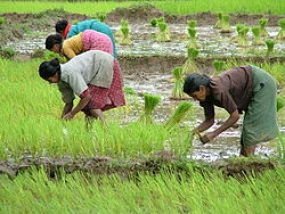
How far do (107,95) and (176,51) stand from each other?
18.3 feet

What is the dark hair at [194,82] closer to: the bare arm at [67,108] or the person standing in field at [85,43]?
the bare arm at [67,108]

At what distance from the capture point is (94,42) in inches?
238

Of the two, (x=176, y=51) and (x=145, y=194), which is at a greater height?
(x=145, y=194)

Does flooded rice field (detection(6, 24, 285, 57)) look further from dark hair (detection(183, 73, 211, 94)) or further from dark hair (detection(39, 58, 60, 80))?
dark hair (detection(183, 73, 211, 94))

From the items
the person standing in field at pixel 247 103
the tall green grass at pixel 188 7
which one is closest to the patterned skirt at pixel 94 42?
the person standing in field at pixel 247 103

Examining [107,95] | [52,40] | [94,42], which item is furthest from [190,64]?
[52,40]

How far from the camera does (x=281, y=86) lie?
816cm

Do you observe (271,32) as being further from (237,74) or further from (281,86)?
(237,74)

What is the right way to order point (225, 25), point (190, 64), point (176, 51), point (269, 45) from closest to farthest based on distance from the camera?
point (190, 64), point (269, 45), point (176, 51), point (225, 25)

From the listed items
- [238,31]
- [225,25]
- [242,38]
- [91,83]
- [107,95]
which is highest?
[91,83]

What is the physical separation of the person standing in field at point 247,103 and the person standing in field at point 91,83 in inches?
40.4

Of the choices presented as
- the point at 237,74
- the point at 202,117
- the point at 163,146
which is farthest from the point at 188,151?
the point at 202,117

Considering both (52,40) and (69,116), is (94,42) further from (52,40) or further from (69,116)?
(69,116)

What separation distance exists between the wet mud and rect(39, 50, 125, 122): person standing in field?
0.79 m
